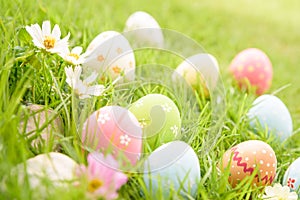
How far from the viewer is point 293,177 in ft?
3.82

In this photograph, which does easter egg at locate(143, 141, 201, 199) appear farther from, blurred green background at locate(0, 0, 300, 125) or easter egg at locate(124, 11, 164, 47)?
easter egg at locate(124, 11, 164, 47)

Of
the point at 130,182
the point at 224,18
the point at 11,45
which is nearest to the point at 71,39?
the point at 11,45

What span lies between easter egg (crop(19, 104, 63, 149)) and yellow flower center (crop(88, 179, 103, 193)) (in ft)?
0.61

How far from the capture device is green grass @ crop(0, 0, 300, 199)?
95cm

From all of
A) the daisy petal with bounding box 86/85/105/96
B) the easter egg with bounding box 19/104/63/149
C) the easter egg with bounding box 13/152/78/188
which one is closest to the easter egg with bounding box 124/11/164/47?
the daisy petal with bounding box 86/85/105/96

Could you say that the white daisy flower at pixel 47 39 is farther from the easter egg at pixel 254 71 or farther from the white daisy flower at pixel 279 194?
the easter egg at pixel 254 71

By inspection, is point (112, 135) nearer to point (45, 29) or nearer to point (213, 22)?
point (45, 29)

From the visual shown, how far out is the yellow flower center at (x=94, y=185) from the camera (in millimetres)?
789

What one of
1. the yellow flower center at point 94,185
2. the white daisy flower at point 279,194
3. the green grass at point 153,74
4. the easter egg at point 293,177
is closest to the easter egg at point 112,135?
the green grass at point 153,74

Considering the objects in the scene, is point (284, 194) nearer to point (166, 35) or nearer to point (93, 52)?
point (93, 52)

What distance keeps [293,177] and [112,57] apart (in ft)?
2.07

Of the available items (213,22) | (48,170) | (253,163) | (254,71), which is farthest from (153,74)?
(213,22)

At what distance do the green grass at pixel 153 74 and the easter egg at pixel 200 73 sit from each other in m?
0.06

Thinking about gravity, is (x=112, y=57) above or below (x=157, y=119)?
above
